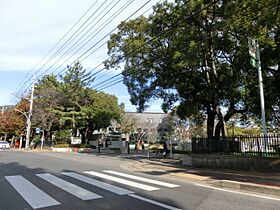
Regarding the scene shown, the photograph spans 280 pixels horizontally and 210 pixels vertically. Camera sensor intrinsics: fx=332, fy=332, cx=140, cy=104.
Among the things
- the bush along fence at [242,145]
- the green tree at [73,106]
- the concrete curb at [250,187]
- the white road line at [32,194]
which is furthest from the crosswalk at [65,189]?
the green tree at [73,106]

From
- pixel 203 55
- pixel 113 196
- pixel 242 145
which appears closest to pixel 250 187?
pixel 113 196

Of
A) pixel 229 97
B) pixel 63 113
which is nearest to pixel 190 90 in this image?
pixel 229 97

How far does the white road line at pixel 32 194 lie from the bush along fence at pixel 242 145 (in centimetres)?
1094

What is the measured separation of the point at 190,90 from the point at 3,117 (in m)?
45.0

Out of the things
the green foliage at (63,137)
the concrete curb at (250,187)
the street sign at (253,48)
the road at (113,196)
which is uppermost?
the street sign at (253,48)

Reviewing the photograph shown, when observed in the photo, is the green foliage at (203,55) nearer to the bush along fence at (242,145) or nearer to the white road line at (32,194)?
the bush along fence at (242,145)

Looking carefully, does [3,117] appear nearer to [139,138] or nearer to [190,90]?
[139,138]

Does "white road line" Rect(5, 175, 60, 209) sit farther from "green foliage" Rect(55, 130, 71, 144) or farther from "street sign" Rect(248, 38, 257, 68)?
"green foliage" Rect(55, 130, 71, 144)

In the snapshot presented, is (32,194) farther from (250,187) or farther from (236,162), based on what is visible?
(236,162)

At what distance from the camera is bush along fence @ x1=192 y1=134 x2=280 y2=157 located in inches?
634

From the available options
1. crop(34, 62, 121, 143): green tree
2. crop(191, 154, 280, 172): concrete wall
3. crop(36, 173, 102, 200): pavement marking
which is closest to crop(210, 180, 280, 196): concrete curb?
crop(191, 154, 280, 172): concrete wall

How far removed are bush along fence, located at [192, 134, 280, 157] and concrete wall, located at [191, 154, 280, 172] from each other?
62 cm

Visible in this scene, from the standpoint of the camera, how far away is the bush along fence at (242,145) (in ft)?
52.8

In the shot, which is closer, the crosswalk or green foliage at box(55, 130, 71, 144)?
the crosswalk
